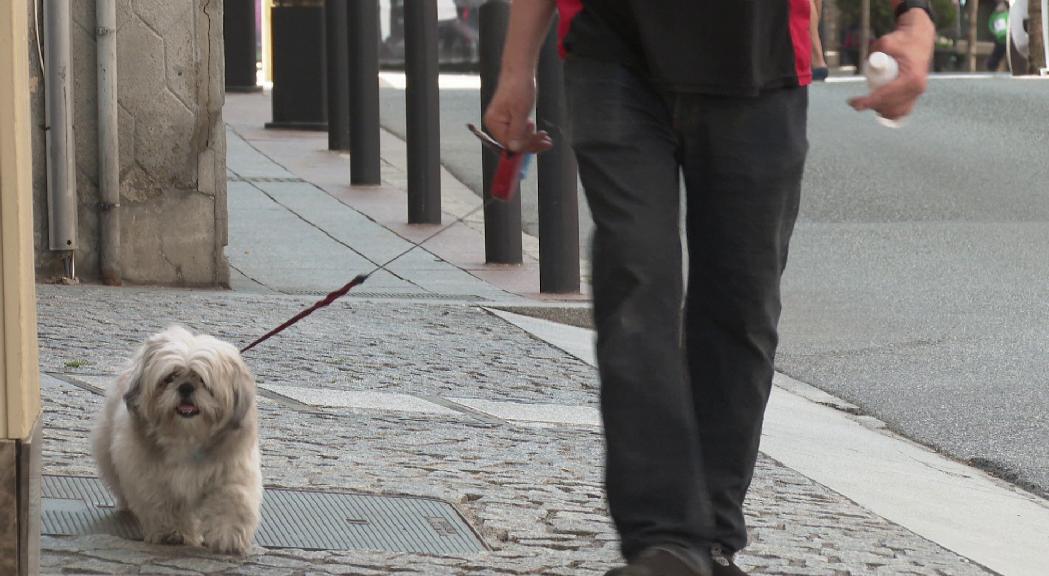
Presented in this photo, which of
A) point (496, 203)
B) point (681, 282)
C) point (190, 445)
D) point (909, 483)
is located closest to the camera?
point (681, 282)

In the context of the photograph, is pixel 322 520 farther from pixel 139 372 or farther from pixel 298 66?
pixel 298 66

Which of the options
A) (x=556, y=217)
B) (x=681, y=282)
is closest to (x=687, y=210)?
(x=681, y=282)

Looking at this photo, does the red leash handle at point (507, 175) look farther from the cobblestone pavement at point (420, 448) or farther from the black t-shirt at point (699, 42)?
the cobblestone pavement at point (420, 448)

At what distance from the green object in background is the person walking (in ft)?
138

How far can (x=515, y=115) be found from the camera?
339 centimetres

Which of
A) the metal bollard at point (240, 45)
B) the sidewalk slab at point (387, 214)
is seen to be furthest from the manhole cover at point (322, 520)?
the metal bollard at point (240, 45)

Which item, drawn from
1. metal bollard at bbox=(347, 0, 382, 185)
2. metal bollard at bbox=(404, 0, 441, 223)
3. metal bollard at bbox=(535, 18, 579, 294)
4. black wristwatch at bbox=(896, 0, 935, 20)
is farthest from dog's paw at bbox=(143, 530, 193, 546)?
metal bollard at bbox=(347, 0, 382, 185)

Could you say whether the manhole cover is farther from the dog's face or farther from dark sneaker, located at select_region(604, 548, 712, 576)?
dark sneaker, located at select_region(604, 548, 712, 576)

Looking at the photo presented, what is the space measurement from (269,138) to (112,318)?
8832 mm

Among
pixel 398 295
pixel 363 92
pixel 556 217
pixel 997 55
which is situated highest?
pixel 363 92

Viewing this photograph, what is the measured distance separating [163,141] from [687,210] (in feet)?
20.1

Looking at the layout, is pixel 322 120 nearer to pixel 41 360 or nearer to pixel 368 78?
pixel 368 78

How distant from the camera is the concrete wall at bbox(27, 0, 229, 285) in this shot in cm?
891

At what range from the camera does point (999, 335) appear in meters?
9.28
